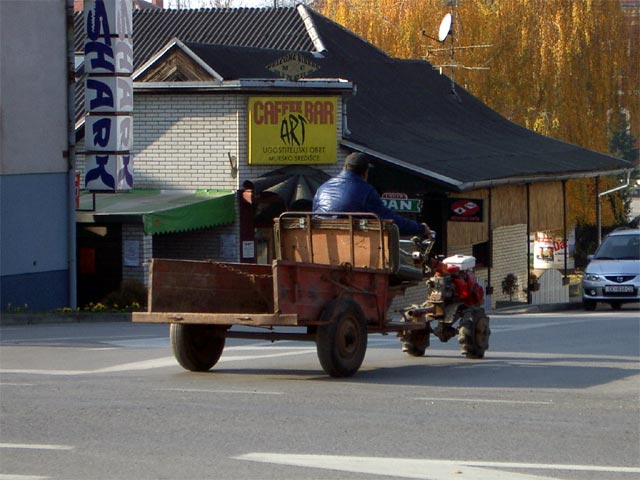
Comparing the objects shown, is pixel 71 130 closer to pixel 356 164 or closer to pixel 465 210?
pixel 465 210

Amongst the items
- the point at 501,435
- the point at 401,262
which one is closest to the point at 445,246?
the point at 401,262

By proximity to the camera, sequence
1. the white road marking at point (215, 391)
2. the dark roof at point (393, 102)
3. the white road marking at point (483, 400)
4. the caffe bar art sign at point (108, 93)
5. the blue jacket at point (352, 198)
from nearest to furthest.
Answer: the white road marking at point (483, 400) < the white road marking at point (215, 391) < the blue jacket at point (352, 198) < the caffe bar art sign at point (108, 93) < the dark roof at point (393, 102)

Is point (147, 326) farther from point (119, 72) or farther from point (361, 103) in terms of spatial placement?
point (361, 103)

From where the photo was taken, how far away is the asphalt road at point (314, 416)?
754cm

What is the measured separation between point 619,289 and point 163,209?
11038mm

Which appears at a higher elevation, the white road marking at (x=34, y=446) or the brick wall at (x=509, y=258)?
the brick wall at (x=509, y=258)

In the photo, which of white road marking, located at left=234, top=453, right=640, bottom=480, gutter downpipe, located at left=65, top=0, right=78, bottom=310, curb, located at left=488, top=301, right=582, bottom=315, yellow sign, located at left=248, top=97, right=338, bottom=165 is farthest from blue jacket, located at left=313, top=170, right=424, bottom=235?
curb, located at left=488, top=301, right=582, bottom=315

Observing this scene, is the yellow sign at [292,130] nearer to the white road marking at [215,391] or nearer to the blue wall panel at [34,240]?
the blue wall panel at [34,240]

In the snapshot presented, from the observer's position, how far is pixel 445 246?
3108 cm

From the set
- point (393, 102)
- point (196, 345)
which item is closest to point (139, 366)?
point (196, 345)

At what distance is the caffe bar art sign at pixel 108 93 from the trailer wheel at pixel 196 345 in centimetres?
1316

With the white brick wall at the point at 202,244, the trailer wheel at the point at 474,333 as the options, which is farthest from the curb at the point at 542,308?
the trailer wheel at the point at 474,333

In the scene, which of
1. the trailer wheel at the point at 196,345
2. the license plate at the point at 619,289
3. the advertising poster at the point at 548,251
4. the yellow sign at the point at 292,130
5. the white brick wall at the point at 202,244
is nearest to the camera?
the trailer wheel at the point at 196,345

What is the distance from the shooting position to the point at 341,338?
11172 mm
